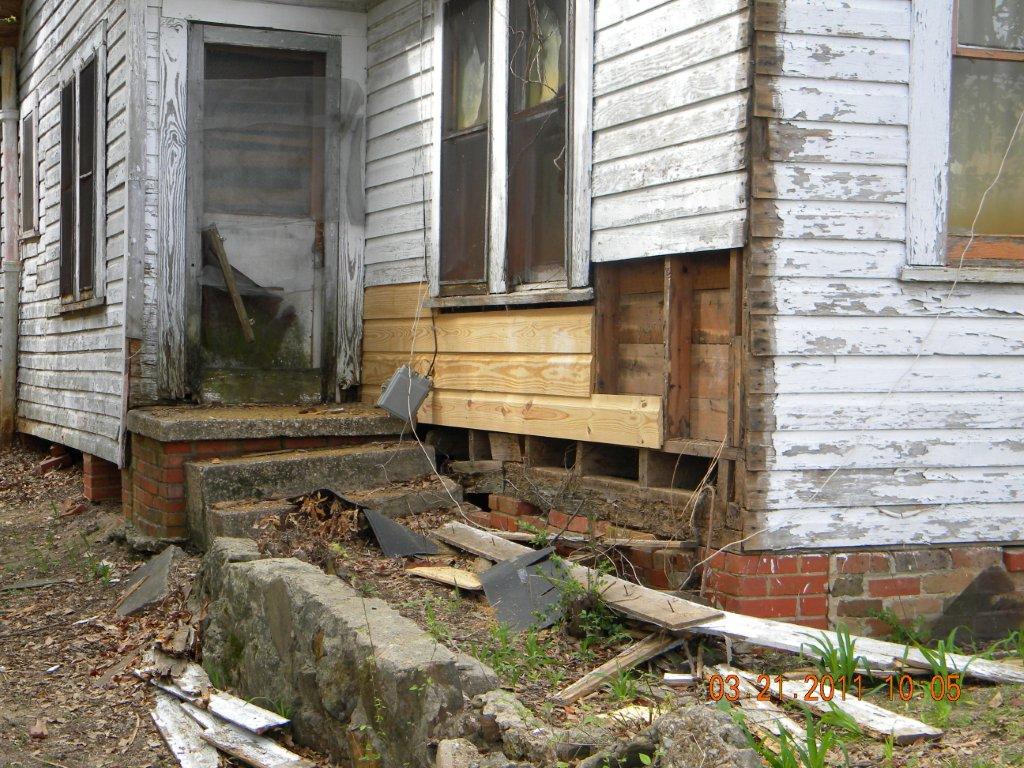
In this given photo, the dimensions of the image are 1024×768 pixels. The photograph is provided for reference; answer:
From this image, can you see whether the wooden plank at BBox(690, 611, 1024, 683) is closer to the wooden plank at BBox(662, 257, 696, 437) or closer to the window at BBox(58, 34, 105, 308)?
the wooden plank at BBox(662, 257, 696, 437)

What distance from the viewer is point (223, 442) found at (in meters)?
6.88

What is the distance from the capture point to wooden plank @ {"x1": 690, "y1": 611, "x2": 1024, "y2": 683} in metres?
4.16

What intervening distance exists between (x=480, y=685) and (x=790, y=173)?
2.40 meters

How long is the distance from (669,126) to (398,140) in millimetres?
3019

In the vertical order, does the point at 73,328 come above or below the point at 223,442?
above

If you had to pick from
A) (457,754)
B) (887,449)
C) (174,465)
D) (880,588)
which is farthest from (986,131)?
(174,465)

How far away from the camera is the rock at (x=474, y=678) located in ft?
11.6

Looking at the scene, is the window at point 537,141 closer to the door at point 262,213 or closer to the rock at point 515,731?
the door at point 262,213

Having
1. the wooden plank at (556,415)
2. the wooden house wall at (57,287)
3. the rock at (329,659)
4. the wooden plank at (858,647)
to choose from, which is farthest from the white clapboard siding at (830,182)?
the wooden house wall at (57,287)

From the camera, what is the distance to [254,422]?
6.85 m

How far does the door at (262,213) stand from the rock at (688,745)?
516 cm

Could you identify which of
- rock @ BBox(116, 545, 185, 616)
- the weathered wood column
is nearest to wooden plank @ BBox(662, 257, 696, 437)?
rock @ BBox(116, 545, 185, 616)

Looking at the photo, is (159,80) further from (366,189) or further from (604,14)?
(604,14)

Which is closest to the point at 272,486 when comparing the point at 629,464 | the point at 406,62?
the point at 629,464
